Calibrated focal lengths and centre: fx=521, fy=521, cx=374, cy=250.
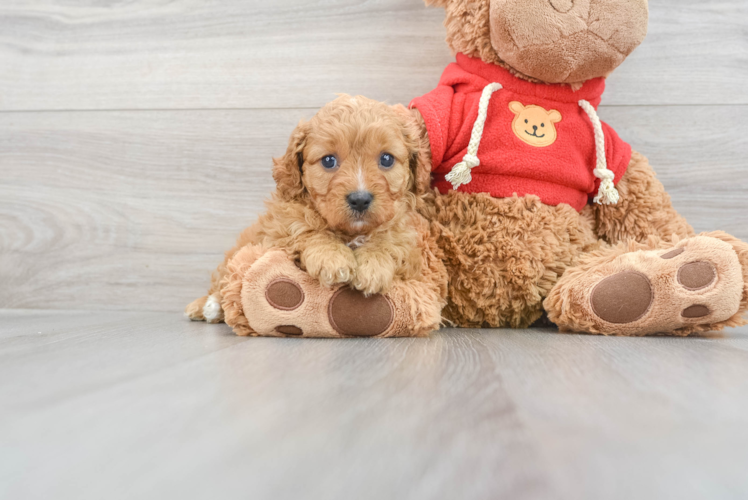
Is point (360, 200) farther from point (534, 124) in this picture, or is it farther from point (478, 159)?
point (534, 124)

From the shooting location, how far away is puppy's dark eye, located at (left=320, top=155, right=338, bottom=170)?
2.93 ft

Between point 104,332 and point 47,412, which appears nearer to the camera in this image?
point 47,412

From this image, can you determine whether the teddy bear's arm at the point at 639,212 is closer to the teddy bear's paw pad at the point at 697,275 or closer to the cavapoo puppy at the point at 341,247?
the teddy bear's paw pad at the point at 697,275

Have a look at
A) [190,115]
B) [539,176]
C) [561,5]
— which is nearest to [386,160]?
[539,176]

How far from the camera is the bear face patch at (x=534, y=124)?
3.25 feet

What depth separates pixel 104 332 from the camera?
99cm

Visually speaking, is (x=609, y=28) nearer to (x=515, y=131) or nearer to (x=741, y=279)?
(x=515, y=131)

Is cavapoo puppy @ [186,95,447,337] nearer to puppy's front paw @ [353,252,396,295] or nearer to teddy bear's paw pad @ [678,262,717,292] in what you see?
puppy's front paw @ [353,252,396,295]

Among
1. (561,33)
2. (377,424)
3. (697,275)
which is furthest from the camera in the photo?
(561,33)

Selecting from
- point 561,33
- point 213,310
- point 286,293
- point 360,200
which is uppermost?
point 561,33

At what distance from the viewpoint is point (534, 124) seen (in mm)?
1003

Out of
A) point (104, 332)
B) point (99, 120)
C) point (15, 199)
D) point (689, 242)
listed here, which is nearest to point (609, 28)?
point (689, 242)

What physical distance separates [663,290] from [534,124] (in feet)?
1.25

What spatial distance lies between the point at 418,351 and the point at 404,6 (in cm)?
93
